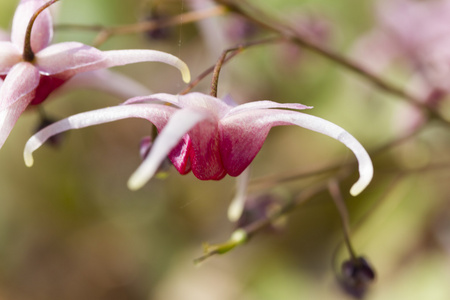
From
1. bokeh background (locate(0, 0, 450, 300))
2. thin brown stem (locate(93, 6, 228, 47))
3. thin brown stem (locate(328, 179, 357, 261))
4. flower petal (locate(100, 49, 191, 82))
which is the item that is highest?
flower petal (locate(100, 49, 191, 82))

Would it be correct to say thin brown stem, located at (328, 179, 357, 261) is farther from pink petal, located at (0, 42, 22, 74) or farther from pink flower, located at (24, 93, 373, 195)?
pink petal, located at (0, 42, 22, 74)

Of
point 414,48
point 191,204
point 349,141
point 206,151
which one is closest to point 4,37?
point 206,151

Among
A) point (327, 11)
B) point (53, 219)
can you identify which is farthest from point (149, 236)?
point (327, 11)

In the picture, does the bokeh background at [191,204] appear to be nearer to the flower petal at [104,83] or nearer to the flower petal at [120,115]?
the flower petal at [104,83]

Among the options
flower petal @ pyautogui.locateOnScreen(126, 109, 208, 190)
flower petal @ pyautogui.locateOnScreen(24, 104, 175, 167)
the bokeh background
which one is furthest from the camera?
the bokeh background

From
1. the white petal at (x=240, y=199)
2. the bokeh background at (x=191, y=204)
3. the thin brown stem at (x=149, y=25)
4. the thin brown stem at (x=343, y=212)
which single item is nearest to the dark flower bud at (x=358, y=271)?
the thin brown stem at (x=343, y=212)

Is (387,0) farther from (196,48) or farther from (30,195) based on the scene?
(30,195)

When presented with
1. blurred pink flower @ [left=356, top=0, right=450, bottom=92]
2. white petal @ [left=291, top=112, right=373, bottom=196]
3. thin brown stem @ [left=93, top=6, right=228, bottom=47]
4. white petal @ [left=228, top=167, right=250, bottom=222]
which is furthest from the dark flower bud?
blurred pink flower @ [left=356, top=0, right=450, bottom=92]
